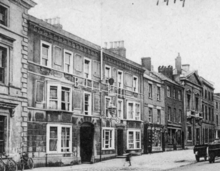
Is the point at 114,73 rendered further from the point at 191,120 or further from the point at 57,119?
the point at 191,120

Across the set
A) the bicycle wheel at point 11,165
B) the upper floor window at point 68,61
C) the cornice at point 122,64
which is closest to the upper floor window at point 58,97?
the upper floor window at point 68,61

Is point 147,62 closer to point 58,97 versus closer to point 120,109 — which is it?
point 120,109

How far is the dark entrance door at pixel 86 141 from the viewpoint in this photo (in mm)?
27719

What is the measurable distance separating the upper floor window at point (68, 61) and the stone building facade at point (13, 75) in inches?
178

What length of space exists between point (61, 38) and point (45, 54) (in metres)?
2.12

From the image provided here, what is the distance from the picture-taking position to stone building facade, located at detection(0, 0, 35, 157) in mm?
19609

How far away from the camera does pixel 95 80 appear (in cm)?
2917

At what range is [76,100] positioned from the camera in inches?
1042

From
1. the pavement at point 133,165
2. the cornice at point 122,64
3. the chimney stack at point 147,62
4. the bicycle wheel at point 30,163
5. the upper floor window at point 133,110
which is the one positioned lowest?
the pavement at point 133,165

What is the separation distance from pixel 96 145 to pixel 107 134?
2.31 m

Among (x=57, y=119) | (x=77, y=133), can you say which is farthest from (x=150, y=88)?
(x=57, y=119)

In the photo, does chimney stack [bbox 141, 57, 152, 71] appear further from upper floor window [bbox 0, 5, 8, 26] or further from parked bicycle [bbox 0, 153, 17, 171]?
parked bicycle [bbox 0, 153, 17, 171]

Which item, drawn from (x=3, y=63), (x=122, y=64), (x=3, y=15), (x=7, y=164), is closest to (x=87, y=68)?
(x=122, y=64)

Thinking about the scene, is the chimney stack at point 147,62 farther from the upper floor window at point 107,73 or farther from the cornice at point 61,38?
the cornice at point 61,38
